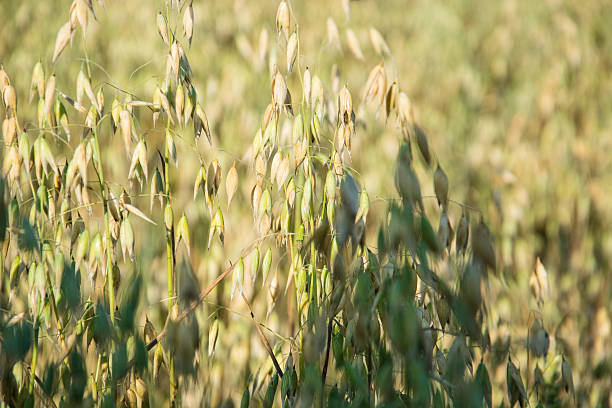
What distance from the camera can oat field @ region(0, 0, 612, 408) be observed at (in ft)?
2.02

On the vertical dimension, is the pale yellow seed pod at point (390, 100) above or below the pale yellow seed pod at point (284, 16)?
below

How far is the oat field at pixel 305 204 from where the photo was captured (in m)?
0.61

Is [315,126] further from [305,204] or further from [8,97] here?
[8,97]

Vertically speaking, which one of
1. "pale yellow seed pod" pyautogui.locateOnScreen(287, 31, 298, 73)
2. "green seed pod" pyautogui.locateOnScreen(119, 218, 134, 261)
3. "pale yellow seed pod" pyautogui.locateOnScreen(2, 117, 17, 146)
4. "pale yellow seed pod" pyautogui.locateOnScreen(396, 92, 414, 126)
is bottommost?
"green seed pod" pyautogui.locateOnScreen(119, 218, 134, 261)

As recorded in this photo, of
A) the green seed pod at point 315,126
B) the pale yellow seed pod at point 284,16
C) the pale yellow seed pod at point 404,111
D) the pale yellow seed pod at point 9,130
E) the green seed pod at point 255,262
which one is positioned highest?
the pale yellow seed pod at point 284,16

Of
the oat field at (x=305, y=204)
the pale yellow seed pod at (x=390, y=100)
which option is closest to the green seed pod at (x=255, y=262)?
the oat field at (x=305, y=204)

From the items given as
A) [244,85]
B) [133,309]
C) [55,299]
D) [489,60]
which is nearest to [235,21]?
[244,85]

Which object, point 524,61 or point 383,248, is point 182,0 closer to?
point 383,248

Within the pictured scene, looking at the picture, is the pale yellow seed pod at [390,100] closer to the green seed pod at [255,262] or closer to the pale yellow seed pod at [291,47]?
the pale yellow seed pod at [291,47]

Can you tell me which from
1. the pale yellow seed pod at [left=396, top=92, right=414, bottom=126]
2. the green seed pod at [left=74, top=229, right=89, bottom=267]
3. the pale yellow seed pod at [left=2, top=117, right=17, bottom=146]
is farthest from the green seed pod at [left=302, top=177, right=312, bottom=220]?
the pale yellow seed pod at [left=2, top=117, right=17, bottom=146]

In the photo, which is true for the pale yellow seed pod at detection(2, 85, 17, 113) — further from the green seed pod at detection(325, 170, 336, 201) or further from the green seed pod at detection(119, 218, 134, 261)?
the green seed pod at detection(325, 170, 336, 201)

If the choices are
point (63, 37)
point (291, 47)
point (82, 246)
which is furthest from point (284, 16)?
point (82, 246)

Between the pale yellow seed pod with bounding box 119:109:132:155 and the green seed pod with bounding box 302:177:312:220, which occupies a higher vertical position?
the pale yellow seed pod with bounding box 119:109:132:155

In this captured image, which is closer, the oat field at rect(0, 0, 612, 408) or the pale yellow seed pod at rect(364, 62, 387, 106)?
the oat field at rect(0, 0, 612, 408)
